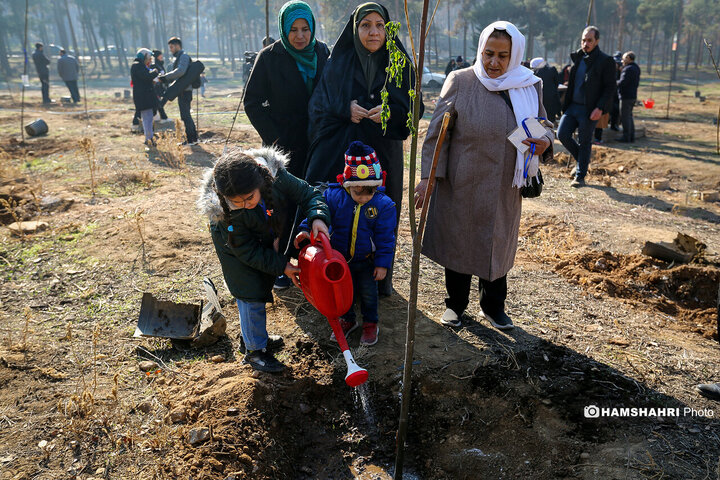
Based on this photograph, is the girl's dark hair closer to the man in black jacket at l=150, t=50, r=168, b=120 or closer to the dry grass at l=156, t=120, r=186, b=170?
the dry grass at l=156, t=120, r=186, b=170

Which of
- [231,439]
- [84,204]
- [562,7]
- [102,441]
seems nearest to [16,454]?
[102,441]

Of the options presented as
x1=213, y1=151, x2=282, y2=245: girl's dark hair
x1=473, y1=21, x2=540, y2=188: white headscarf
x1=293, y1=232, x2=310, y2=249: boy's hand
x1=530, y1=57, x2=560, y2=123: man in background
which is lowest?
x1=293, y1=232, x2=310, y2=249: boy's hand

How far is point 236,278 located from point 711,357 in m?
2.66

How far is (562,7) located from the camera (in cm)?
3094

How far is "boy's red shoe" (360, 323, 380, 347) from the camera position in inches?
114

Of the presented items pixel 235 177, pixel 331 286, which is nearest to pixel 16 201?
pixel 235 177

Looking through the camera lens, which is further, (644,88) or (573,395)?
(644,88)

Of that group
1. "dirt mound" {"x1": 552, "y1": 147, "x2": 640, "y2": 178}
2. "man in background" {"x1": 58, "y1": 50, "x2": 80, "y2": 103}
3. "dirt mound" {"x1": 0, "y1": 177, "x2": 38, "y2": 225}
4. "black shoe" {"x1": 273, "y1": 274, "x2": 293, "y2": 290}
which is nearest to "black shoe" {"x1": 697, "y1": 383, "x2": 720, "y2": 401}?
"black shoe" {"x1": 273, "y1": 274, "x2": 293, "y2": 290}

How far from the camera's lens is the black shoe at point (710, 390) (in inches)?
97.3

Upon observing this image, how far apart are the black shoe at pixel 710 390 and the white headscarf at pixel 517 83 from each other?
134 cm

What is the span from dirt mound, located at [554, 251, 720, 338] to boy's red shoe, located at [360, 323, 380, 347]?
1.80m

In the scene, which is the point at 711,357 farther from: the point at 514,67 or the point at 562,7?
the point at 562,7

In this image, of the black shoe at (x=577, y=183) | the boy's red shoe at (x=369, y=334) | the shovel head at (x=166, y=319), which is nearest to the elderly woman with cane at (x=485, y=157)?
the boy's red shoe at (x=369, y=334)

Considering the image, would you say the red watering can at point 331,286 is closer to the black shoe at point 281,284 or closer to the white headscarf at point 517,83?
the white headscarf at point 517,83
